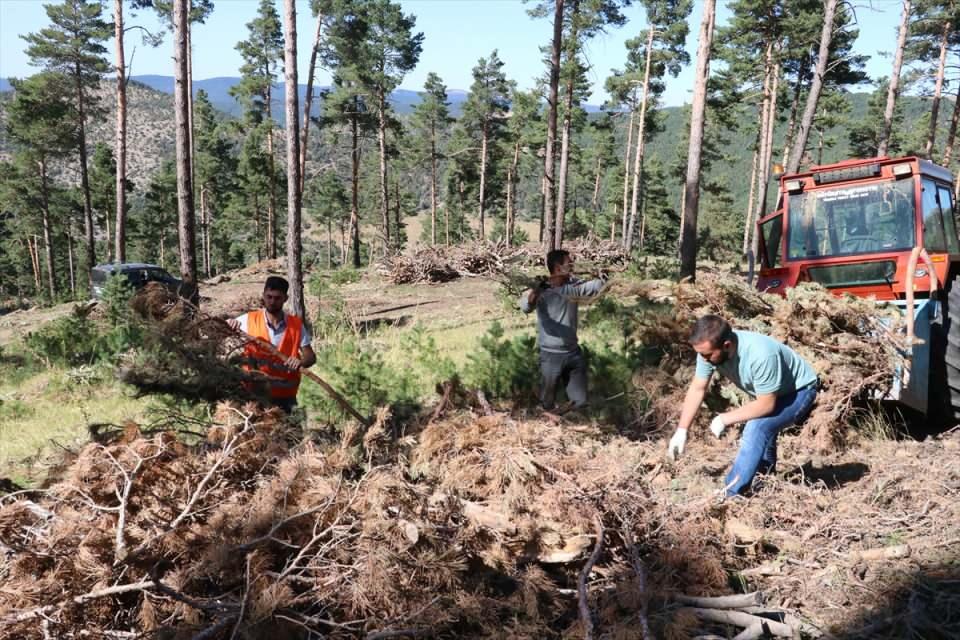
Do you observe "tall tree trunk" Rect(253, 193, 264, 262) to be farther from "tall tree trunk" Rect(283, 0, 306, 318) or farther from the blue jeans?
the blue jeans

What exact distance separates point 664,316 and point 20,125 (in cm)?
3529

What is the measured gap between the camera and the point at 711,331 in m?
3.89

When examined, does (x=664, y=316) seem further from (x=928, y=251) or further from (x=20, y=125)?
(x=20, y=125)

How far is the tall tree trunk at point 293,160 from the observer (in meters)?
11.0

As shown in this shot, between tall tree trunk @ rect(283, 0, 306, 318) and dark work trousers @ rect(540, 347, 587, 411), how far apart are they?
6590mm

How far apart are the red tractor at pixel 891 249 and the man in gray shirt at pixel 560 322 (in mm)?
2997

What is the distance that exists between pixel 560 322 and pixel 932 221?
4576 millimetres

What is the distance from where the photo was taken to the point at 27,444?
6043 millimetres

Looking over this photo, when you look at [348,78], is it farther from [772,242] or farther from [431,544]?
[431,544]

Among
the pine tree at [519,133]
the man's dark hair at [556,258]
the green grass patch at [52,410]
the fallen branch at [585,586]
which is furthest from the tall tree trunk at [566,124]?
the fallen branch at [585,586]

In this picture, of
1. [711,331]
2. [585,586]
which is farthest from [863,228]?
[585,586]

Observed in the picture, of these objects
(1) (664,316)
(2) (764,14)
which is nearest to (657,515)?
(1) (664,316)

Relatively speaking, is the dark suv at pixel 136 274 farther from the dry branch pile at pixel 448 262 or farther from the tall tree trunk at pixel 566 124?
the tall tree trunk at pixel 566 124

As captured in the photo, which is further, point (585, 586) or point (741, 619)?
point (585, 586)
